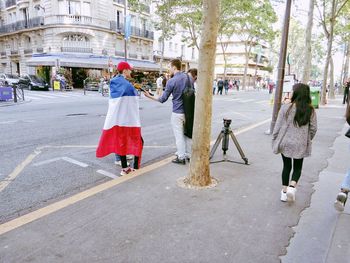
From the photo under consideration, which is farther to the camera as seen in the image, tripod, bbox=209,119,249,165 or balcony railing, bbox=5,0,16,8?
balcony railing, bbox=5,0,16,8

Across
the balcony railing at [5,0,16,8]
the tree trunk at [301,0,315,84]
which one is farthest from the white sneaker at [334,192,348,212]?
the balcony railing at [5,0,16,8]

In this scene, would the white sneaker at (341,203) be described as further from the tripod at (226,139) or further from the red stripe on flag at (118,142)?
the red stripe on flag at (118,142)

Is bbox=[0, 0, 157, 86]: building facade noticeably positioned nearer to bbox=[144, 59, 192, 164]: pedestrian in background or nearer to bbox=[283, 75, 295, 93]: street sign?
bbox=[283, 75, 295, 93]: street sign

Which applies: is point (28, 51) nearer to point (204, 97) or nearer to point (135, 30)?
point (135, 30)

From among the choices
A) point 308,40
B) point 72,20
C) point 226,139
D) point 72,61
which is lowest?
point 226,139

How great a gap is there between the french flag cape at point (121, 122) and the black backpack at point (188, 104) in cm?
85

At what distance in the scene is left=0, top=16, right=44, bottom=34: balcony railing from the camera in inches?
1376

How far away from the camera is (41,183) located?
15.0 feet

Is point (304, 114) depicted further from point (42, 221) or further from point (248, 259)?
point (42, 221)

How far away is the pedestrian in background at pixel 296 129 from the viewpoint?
3.78m

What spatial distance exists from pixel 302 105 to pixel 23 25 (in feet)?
134

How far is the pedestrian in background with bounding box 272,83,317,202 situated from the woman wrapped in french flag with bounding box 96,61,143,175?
2.11 metres

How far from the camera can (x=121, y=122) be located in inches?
190

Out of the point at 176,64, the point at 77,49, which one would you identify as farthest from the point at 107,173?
the point at 77,49
